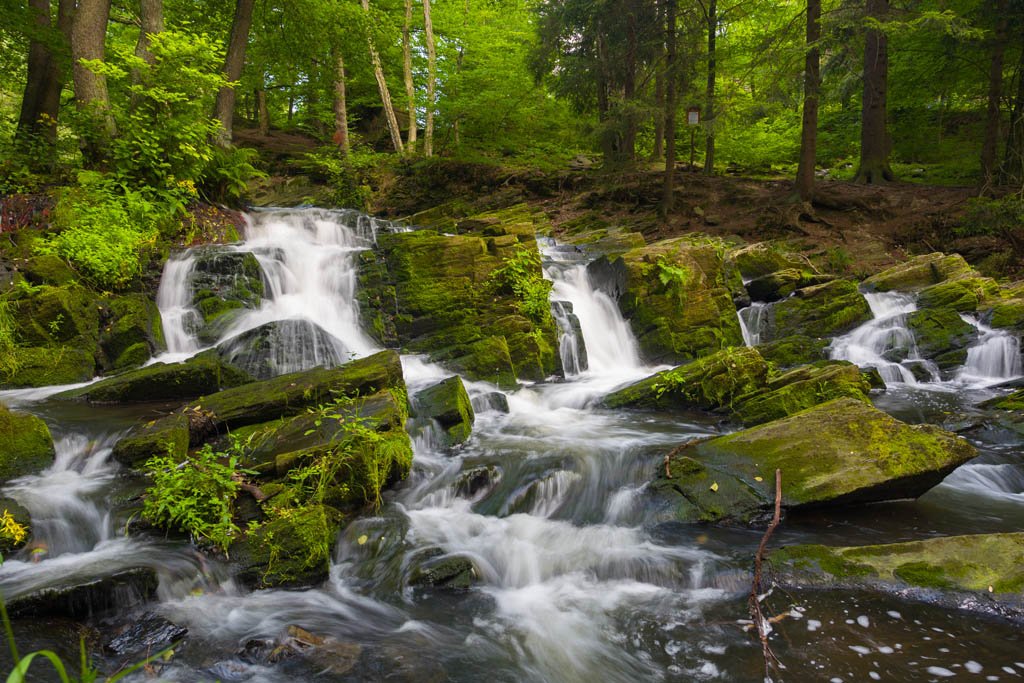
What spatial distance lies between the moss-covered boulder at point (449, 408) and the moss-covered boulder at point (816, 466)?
243 cm

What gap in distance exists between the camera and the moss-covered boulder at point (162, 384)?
7.27 meters

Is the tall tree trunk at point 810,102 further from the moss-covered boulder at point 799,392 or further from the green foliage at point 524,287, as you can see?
the moss-covered boulder at point 799,392

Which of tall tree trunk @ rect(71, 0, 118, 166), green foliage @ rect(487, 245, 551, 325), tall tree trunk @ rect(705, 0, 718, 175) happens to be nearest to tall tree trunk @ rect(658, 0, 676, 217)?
tall tree trunk @ rect(705, 0, 718, 175)

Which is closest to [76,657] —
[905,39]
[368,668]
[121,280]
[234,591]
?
[234,591]

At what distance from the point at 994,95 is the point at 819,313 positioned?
26.7 ft

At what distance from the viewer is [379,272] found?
10836mm

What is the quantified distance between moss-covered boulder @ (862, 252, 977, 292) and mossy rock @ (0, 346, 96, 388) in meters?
14.5

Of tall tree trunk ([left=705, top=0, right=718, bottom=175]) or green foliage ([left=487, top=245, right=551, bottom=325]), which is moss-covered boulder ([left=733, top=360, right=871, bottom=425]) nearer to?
green foliage ([left=487, top=245, right=551, bottom=325])

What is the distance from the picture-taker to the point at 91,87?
35.6ft

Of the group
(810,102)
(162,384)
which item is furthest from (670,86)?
(162,384)

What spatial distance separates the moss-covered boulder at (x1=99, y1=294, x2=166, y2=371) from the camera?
845cm

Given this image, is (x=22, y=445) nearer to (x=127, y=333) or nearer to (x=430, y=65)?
(x=127, y=333)

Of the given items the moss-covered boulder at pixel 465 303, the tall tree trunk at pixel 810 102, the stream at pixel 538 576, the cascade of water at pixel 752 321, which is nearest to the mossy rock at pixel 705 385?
the stream at pixel 538 576

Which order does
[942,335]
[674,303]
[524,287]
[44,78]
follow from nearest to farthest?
[524,287] < [942,335] < [674,303] < [44,78]
